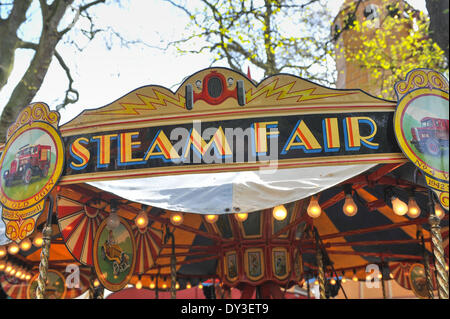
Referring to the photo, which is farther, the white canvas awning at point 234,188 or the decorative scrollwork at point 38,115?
the decorative scrollwork at point 38,115

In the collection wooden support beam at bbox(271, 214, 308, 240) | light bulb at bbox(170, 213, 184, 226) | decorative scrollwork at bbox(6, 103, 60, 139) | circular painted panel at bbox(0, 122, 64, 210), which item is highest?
decorative scrollwork at bbox(6, 103, 60, 139)

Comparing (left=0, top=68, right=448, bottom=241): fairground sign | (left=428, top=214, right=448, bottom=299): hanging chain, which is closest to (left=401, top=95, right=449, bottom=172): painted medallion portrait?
(left=0, top=68, right=448, bottom=241): fairground sign

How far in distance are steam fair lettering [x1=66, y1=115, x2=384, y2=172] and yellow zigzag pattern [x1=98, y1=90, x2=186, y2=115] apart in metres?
Result: 0.27

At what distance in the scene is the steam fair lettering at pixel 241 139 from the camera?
5.07 meters

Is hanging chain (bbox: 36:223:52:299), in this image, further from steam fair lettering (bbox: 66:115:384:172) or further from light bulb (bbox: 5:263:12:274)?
light bulb (bbox: 5:263:12:274)

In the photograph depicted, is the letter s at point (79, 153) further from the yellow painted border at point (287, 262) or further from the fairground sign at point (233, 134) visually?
the yellow painted border at point (287, 262)

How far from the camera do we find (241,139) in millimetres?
5156

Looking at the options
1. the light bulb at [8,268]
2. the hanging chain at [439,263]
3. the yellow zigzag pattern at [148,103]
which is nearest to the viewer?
the hanging chain at [439,263]

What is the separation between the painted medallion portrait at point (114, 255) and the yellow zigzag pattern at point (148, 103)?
2.20 metres

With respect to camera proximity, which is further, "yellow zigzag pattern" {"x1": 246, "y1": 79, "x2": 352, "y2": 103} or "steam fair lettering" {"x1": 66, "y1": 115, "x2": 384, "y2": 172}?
"yellow zigzag pattern" {"x1": 246, "y1": 79, "x2": 352, "y2": 103}

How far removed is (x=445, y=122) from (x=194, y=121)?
2.94m

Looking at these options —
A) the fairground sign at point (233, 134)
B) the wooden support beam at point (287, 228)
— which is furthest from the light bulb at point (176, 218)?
the fairground sign at point (233, 134)

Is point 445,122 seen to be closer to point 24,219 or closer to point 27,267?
point 24,219

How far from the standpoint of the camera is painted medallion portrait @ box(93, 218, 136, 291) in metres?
6.73
